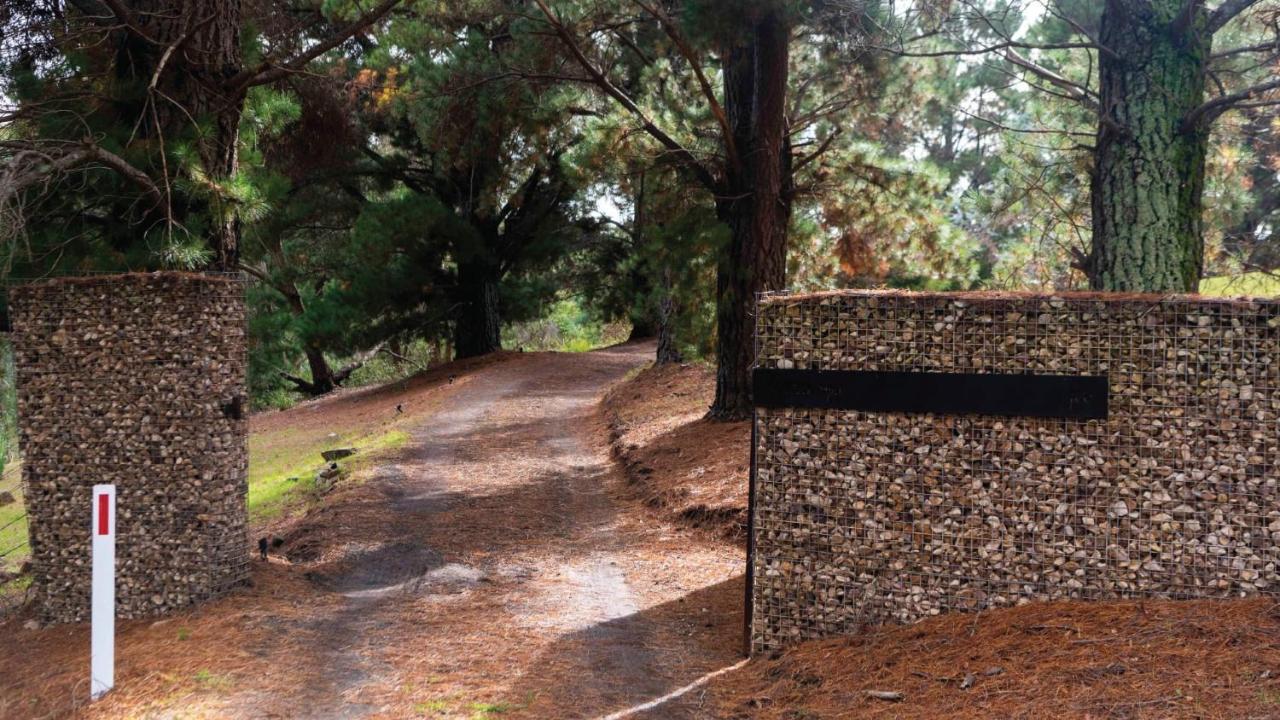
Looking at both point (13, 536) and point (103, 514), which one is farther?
point (13, 536)

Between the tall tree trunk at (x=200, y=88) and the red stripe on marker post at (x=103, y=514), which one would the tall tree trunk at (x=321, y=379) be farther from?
the red stripe on marker post at (x=103, y=514)

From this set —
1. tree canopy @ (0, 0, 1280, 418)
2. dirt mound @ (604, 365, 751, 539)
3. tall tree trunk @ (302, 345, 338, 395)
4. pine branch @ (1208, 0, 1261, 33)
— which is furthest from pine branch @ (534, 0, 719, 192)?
tall tree trunk @ (302, 345, 338, 395)

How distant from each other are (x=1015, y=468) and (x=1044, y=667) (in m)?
1.07

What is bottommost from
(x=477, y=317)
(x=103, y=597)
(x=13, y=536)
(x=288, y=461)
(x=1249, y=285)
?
(x=13, y=536)

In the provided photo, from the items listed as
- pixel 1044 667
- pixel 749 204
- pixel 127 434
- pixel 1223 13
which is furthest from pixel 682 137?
pixel 1044 667

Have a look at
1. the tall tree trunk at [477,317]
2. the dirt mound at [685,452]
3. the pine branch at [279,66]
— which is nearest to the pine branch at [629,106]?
the pine branch at [279,66]

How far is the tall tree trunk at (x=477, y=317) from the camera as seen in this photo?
976 inches

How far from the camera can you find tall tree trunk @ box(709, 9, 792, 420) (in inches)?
453

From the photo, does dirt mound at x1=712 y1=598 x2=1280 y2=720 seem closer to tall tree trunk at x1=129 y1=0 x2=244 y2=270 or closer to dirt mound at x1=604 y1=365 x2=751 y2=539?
dirt mound at x1=604 y1=365 x2=751 y2=539

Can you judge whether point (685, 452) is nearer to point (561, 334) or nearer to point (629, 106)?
point (629, 106)

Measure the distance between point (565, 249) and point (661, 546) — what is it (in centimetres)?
1700

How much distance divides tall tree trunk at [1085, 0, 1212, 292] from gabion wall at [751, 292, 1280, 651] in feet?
9.25

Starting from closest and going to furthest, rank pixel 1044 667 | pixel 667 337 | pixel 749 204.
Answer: pixel 1044 667
pixel 749 204
pixel 667 337

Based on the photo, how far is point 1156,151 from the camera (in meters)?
7.39
